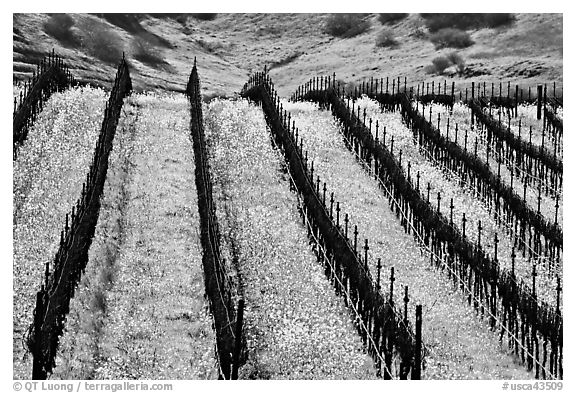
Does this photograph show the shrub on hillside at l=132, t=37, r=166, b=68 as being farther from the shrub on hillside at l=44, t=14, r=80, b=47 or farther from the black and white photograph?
the black and white photograph

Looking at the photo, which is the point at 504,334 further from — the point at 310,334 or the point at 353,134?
the point at 353,134

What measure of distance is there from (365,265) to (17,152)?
40.7 feet

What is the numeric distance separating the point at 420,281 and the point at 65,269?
28.4ft

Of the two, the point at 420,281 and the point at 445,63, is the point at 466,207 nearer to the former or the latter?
the point at 420,281

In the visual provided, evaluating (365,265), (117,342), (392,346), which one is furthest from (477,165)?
(117,342)

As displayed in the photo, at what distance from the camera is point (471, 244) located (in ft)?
96.9

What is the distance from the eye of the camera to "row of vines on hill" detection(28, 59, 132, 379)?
22484mm

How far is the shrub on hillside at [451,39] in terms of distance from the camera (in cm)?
5797

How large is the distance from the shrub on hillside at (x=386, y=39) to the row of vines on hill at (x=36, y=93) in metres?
22.1

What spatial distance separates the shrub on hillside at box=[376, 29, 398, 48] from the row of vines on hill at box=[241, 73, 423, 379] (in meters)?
27.9

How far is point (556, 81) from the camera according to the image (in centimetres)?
5216

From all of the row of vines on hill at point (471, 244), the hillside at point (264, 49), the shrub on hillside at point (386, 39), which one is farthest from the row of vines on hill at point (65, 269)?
the shrub on hillside at point (386, 39)
